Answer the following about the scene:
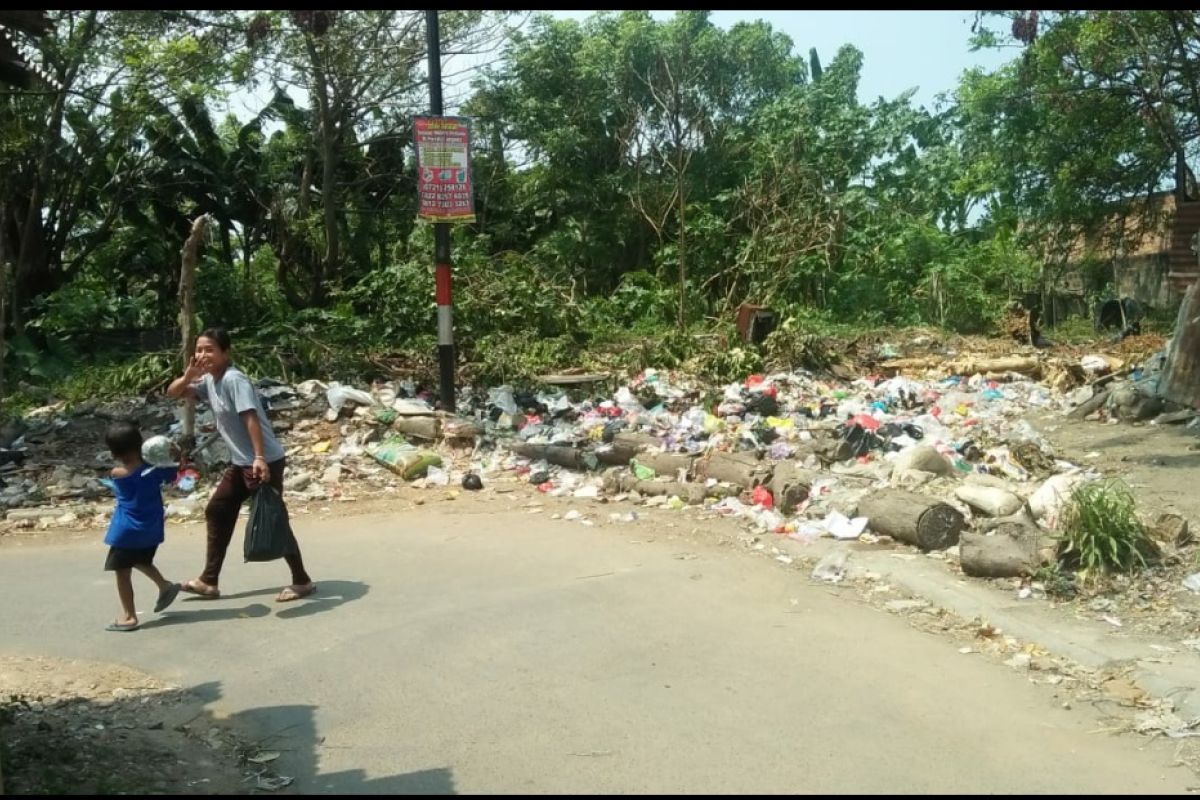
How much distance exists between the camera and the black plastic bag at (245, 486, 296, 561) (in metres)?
6.39

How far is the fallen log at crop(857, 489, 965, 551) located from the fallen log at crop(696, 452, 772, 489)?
164 cm

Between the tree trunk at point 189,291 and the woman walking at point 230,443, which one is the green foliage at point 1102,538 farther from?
the tree trunk at point 189,291

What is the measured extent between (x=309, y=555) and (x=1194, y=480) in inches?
272

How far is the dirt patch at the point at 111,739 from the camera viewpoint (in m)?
3.96

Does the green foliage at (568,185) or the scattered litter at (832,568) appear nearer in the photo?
the scattered litter at (832,568)

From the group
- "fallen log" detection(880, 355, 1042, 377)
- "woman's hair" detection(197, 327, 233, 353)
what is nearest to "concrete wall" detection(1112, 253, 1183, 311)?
"fallen log" detection(880, 355, 1042, 377)

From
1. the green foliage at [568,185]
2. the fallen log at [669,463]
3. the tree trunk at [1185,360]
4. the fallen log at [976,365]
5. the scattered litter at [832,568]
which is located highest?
the green foliage at [568,185]

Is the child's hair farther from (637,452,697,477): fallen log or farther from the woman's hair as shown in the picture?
(637,452,697,477): fallen log

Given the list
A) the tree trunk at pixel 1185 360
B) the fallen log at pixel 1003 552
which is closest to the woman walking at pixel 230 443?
the fallen log at pixel 1003 552

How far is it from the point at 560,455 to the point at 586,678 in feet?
18.6

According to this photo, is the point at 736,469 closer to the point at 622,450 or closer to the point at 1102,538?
the point at 622,450

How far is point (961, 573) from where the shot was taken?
6.91 meters

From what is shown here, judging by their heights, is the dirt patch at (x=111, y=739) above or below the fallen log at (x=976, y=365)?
below

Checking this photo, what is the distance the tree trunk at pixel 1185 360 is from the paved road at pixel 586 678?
18.8ft
